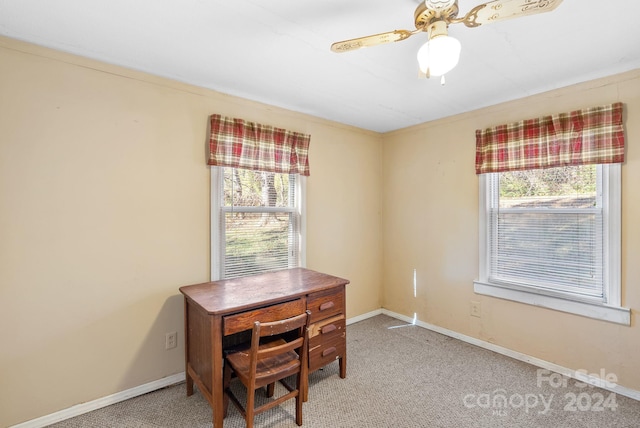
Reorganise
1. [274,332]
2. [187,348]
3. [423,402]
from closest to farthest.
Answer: [274,332] < [423,402] < [187,348]

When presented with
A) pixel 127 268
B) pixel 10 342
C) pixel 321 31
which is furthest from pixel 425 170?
pixel 10 342

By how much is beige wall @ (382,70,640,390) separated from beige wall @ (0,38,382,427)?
2034mm

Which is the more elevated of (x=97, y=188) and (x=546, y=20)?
(x=546, y=20)

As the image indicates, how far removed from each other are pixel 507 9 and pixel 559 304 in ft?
7.58

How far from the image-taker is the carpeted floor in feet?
6.14

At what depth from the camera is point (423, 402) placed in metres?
2.06

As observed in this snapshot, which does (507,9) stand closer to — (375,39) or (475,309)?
(375,39)

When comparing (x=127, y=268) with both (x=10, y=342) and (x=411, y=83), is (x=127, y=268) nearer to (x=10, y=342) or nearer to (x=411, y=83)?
(x=10, y=342)

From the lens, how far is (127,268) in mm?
2094

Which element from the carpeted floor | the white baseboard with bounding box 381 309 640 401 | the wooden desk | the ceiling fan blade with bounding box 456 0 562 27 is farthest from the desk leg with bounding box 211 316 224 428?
the white baseboard with bounding box 381 309 640 401

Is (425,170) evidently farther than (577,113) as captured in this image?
Yes

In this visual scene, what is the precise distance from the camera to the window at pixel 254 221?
250 centimetres

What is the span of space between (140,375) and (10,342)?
772 millimetres

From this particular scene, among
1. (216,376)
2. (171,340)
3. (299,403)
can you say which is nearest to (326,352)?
(299,403)
